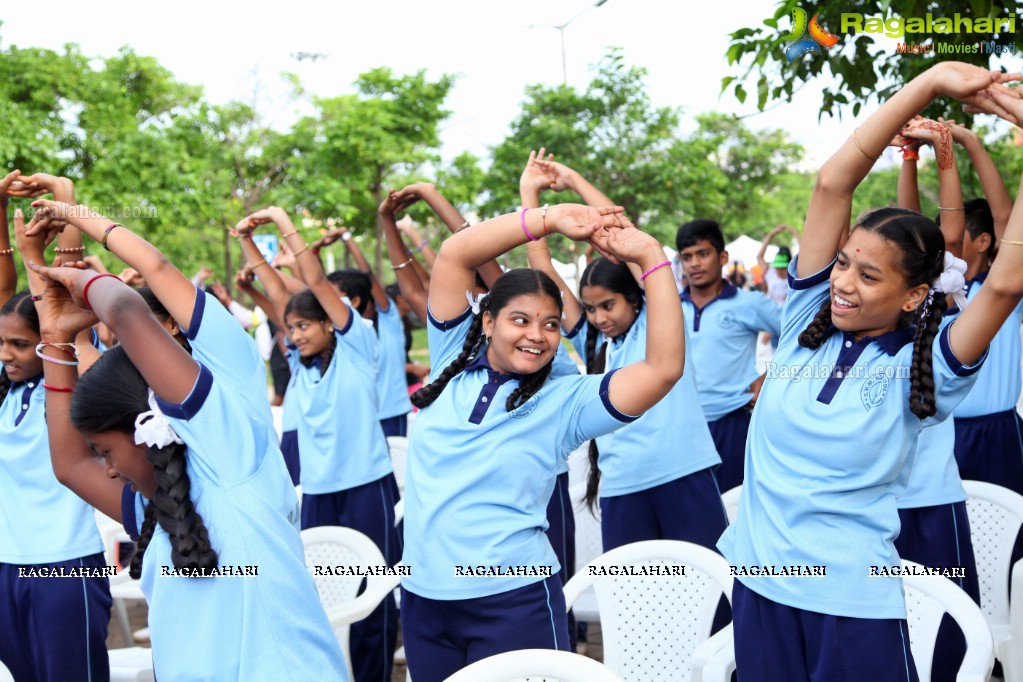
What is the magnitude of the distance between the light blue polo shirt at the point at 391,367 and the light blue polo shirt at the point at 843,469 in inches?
166

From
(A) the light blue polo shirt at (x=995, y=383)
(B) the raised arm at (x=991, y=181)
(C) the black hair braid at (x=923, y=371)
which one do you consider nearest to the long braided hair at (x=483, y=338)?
(C) the black hair braid at (x=923, y=371)

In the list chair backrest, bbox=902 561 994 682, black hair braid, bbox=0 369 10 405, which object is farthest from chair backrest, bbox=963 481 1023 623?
black hair braid, bbox=0 369 10 405

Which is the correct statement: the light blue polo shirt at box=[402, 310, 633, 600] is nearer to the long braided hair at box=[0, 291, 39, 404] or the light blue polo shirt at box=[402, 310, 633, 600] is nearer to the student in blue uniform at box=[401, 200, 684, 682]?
the student in blue uniform at box=[401, 200, 684, 682]

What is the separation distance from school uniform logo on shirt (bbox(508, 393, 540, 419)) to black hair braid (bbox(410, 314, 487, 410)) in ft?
0.92

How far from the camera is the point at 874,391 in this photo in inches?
97.1

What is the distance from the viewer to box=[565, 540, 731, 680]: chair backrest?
11.2 ft

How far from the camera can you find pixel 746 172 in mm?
27469

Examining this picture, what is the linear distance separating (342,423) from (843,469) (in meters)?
2.85

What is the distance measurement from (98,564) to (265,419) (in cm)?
133

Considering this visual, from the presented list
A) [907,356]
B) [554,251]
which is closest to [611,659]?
[907,356]

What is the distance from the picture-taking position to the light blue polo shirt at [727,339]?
5.14 meters

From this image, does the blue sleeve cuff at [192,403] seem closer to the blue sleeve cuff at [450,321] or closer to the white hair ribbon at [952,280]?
the blue sleeve cuff at [450,321]

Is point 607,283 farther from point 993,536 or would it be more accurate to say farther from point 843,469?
point 843,469

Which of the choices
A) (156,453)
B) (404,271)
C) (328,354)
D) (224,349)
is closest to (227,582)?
(156,453)
